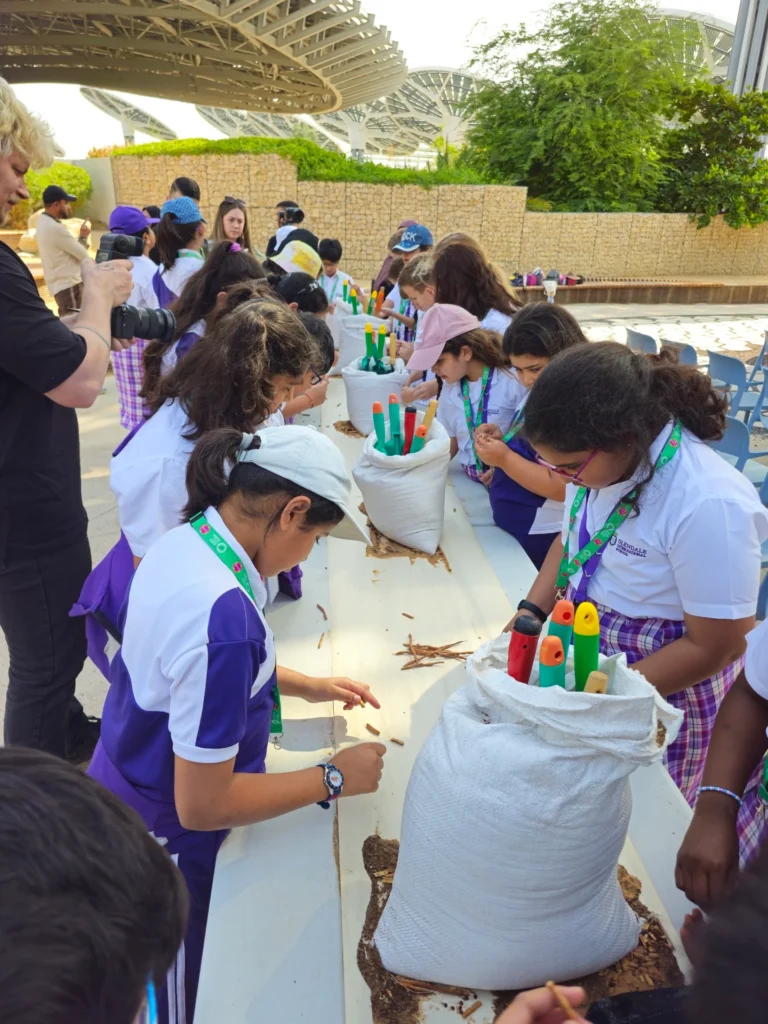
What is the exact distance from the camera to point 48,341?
1.43 metres

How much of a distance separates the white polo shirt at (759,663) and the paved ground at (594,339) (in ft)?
6.79

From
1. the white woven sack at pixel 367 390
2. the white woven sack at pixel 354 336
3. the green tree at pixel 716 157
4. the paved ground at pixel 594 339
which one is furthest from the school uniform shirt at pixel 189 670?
the green tree at pixel 716 157

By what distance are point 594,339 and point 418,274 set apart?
6282mm

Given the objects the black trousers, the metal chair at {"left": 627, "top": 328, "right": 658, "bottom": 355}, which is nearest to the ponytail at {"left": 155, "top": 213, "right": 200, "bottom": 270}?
the black trousers

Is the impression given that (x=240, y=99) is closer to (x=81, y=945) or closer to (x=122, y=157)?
(x=122, y=157)

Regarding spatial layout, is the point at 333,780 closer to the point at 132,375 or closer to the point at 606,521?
the point at 606,521

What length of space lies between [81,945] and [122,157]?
17562 millimetres

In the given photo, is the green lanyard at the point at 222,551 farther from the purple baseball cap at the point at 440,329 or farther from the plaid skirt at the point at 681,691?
the purple baseball cap at the point at 440,329

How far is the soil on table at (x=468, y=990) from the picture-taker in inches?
32.0

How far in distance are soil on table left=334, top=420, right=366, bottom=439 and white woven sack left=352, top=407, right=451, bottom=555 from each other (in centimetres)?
86

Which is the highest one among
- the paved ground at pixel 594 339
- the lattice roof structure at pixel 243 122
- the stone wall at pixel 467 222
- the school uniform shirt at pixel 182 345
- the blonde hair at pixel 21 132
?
the lattice roof structure at pixel 243 122

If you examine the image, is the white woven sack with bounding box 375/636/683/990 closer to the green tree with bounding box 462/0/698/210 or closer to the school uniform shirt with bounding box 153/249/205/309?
the school uniform shirt with bounding box 153/249/205/309

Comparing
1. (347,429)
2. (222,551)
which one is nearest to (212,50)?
(347,429)

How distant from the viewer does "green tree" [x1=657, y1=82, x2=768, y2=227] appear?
16250 millimetres
